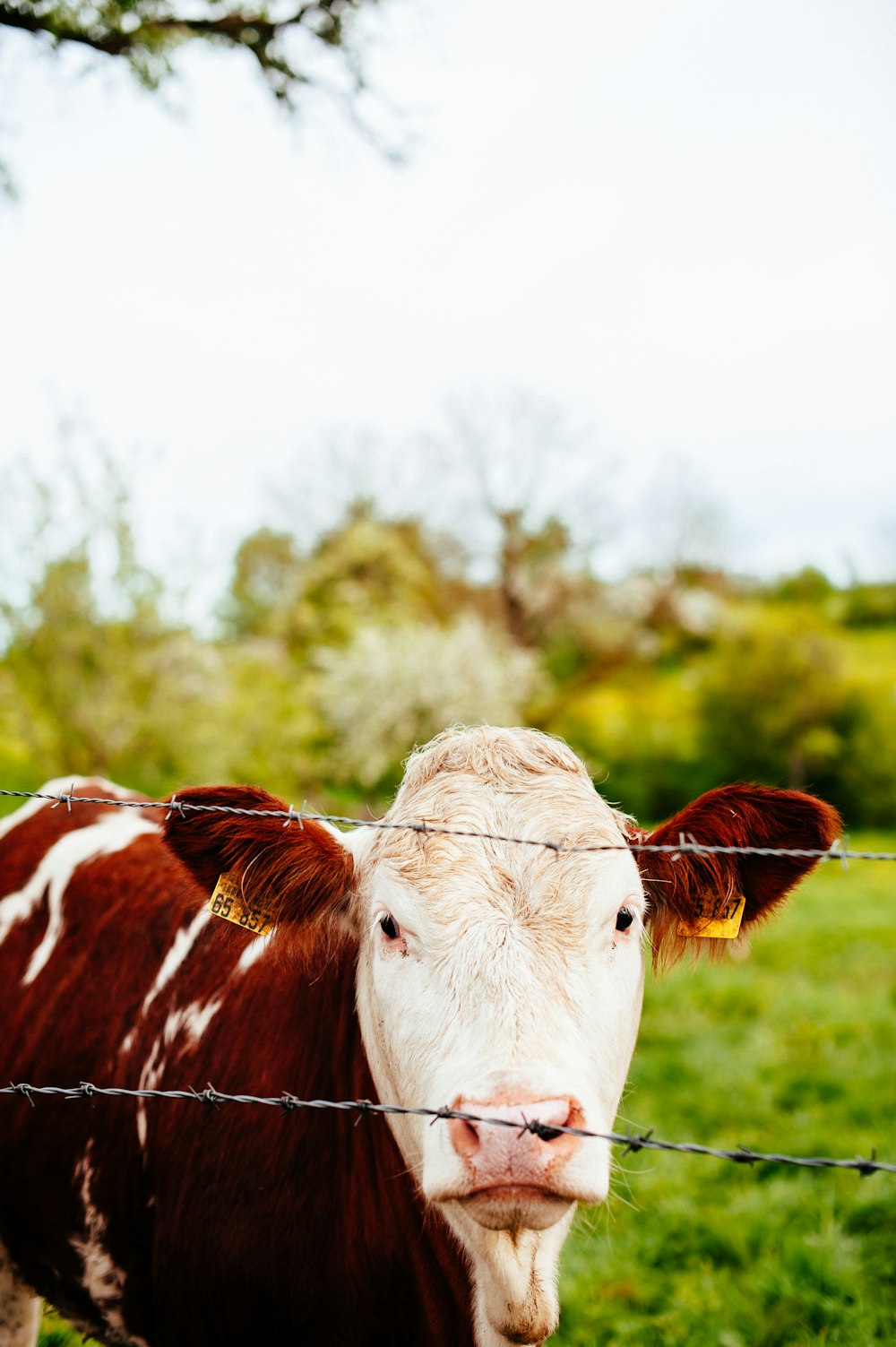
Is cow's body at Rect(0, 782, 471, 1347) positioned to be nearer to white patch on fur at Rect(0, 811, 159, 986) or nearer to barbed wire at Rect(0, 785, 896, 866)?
white patch on fur at Rect(0, 811, 159, 986)

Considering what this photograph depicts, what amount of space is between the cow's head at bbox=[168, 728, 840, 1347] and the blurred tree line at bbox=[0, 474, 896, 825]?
1062 centimetres

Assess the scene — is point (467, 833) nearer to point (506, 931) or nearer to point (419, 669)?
point (506, 931)

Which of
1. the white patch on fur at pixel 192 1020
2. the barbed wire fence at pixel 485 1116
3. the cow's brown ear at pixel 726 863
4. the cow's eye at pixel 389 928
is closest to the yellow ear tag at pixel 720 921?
the cow's brown ear at pixel 726 863

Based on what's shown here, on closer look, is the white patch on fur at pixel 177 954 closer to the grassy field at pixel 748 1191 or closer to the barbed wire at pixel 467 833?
the barbed wire at pixel 467 833

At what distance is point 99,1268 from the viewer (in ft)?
8.25

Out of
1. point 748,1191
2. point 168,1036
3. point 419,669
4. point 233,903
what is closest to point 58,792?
point 168,1036

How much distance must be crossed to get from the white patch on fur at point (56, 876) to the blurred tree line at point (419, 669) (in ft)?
30.7

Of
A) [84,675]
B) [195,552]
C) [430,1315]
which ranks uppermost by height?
[195,552]

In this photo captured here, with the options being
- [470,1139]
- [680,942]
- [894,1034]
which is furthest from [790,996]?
[470,1139]

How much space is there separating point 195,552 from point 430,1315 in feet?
37.9

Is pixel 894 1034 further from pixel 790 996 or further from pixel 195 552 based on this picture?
pixel 195 552

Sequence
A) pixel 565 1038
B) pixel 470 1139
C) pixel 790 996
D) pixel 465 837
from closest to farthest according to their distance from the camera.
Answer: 1. pixel 470 1139
2. pixel 565 1038
3. pixel 465 837
4. pixel 790 996

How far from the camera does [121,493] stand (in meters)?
11.9

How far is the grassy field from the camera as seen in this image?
334 centimetres
